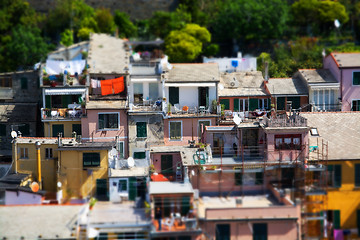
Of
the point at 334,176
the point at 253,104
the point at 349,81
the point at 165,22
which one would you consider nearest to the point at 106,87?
the point at 253,104

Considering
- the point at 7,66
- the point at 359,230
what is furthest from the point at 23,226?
the point at 7,66

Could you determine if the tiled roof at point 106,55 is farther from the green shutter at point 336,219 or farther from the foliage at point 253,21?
the green shutter at point 336,219

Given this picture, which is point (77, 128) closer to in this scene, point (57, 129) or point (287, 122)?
point (57, 129)

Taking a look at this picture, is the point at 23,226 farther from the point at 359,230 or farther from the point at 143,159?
the point at 359,230

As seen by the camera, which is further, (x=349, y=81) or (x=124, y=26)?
(x=124, y=26)

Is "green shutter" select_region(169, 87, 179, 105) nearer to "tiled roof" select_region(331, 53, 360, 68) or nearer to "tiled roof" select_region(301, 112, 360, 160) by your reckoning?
"tiled roof" select_region(301, 112, 360, 160)

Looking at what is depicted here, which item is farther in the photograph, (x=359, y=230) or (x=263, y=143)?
(x=263, y=143)

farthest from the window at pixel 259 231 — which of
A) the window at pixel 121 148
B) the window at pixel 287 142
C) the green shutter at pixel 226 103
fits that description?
the green shutter at pixel 226 103
